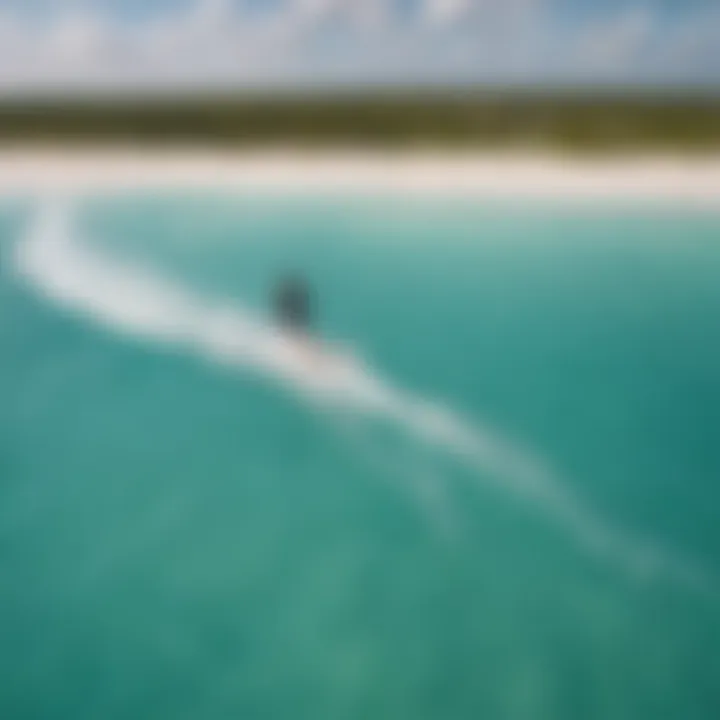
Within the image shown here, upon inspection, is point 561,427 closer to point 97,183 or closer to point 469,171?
point 469,171

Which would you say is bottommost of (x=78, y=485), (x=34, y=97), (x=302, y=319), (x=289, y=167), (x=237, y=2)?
(x=78, y=485)

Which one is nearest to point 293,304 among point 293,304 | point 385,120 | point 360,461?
point 293,304

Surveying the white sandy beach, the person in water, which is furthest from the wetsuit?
the white sandy beach

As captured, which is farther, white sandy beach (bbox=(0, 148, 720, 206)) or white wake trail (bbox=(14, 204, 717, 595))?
white sandy beach (bbox=(0, 148, 720, 206))

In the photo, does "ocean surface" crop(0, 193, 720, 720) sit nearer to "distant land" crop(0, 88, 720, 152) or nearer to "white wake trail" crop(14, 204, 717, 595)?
"white wake trail" crop(14, 204, 717, 595)

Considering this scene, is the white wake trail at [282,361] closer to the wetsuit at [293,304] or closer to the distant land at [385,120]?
the wetsuit at [293,304]

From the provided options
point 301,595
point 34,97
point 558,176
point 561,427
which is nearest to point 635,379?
point 561,427

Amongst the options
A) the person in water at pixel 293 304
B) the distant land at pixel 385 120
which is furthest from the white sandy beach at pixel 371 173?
the person in water at pixel 293 304
